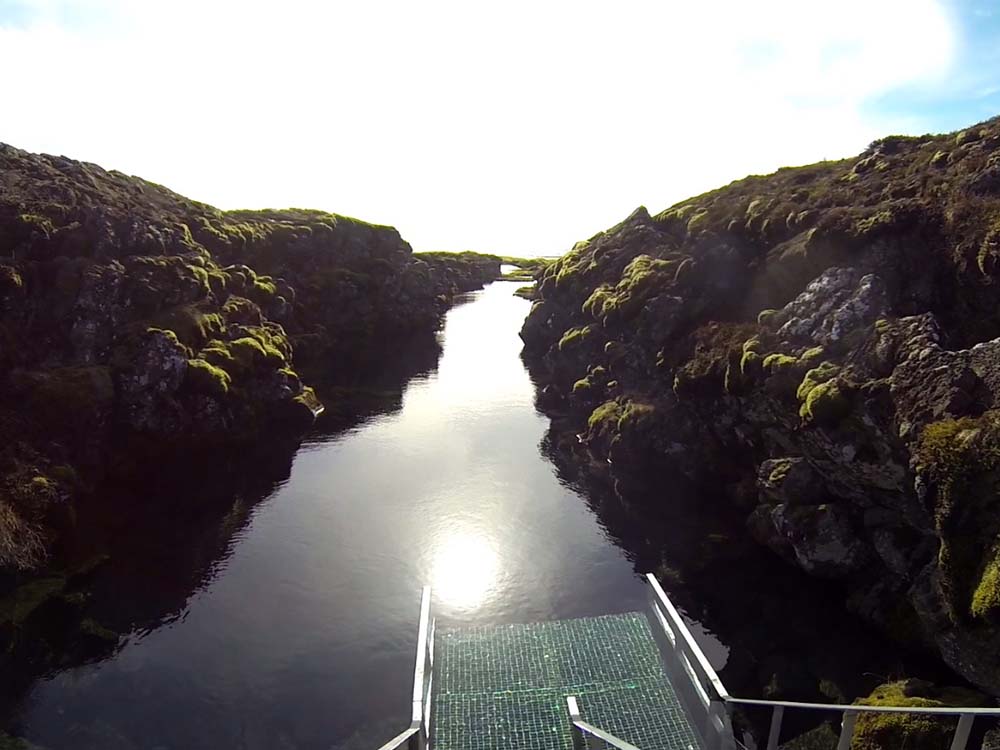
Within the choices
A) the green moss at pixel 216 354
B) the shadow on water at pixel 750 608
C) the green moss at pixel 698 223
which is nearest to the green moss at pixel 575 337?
the green moss at pixel 698 223

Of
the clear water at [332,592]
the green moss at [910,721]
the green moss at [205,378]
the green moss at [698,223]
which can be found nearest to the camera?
the green moss at [910,721]

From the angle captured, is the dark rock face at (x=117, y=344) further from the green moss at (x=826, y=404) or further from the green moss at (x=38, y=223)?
the green moss at (x=826, y=404)

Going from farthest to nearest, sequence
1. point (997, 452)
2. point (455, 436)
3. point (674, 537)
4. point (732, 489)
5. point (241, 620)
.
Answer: point (455, 436) → point (732, 489) → point (674, 537) → point (241, 620) → point (997, 452)

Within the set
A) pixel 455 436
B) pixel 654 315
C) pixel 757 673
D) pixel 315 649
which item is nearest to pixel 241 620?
pixel 315 649

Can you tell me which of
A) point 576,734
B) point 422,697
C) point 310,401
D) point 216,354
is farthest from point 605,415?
point 422,697

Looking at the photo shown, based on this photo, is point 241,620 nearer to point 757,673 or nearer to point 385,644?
point 385,644
